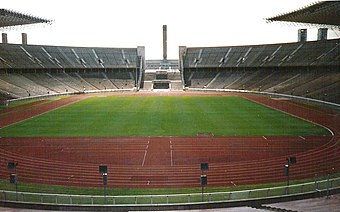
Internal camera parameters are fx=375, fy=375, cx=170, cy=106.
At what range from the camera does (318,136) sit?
24.6 meters

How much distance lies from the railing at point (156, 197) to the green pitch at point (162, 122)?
12.4m

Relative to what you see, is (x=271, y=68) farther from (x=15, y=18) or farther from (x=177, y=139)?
(x=177, y=139)

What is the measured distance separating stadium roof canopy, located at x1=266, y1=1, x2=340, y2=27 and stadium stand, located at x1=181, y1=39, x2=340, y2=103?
Result: 281 inches

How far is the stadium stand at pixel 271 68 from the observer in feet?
160

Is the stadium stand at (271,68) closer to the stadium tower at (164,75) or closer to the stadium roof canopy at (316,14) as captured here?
the stadium tower at (164,75)

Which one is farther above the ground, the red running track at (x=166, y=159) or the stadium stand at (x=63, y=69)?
the stadium stand at (x=63, y=69)

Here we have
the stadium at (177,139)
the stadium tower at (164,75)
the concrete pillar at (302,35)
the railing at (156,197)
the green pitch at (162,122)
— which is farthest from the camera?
the concrete pillar at (302,35)

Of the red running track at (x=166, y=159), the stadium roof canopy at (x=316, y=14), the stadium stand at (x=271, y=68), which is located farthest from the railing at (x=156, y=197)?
the stadium stand at (x=271, y=68)

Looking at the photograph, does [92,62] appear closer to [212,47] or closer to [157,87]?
[157,87]

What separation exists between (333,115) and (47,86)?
41.6m

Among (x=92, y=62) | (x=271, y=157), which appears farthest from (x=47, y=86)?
(x=271, y=157)

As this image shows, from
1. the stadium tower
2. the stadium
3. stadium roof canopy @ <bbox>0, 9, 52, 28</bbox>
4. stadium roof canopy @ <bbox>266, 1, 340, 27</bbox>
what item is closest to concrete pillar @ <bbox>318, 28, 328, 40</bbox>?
the stadium

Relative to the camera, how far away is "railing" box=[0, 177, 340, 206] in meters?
12.5

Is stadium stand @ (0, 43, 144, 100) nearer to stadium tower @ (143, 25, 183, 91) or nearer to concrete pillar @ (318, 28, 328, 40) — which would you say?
stadium tower @ (143, 25, 183, 91)
